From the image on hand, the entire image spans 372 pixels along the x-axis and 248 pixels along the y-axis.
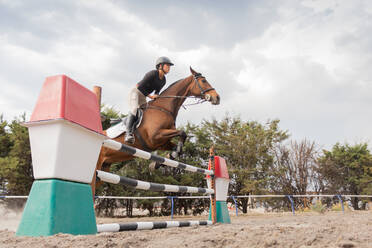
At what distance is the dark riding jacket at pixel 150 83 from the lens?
3.69 m

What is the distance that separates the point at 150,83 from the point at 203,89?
2.42ft

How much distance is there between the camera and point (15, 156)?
8.05 m

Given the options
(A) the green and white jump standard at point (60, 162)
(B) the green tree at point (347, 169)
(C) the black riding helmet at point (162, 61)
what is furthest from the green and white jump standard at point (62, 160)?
(B) the green tree at point (347, 169)

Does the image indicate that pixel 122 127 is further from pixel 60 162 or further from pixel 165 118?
pixel 60 162

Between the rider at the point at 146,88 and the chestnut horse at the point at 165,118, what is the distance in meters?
0.11

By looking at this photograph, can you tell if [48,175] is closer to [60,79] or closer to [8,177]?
[60,79]

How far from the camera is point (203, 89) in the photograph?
12.8 feet

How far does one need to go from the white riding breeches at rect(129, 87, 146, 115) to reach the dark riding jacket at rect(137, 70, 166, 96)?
0.07 m

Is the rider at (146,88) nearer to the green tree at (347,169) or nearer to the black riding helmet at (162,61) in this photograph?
the black riding helmet at (162,61)

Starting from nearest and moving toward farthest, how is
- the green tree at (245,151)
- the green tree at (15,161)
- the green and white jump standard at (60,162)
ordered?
the green and white jump standard at (60,162) → the green tree at (15,161) → the green tree at (245,151)

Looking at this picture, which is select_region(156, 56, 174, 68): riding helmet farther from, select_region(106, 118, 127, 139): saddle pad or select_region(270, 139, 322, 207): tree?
select_region(270, 139, 322, 207): tree

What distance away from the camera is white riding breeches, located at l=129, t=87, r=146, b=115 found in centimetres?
363

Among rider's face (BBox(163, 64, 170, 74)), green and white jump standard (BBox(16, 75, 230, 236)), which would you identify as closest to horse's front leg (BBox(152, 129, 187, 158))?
rider's face (BBox(163, 64, 170, 74))

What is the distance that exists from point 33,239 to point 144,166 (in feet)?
26.2
